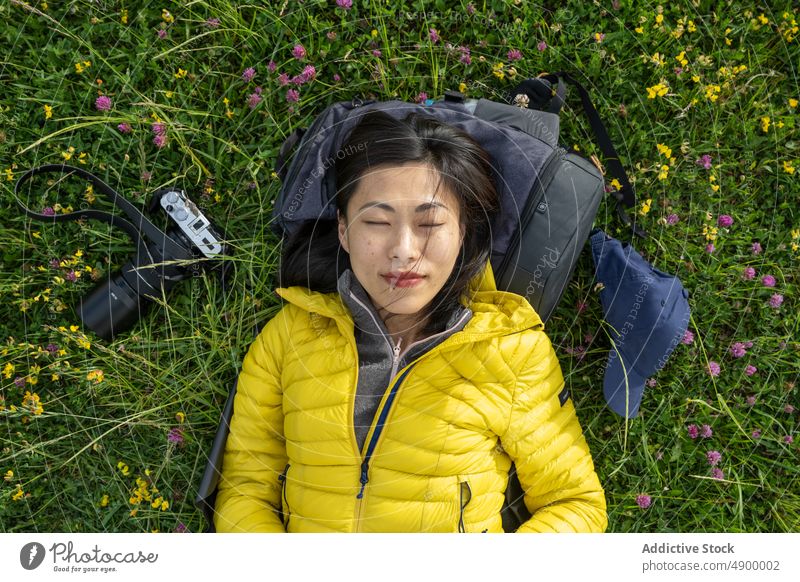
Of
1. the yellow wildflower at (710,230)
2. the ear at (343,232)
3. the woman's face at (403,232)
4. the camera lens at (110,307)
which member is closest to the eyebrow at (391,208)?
the woman's face at (403,232)

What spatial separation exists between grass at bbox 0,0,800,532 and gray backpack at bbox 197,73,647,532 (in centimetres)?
39

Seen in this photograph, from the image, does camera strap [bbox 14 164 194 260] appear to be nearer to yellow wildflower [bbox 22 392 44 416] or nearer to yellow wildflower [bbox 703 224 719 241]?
yellow wildflower [bbox 22 392 44 416]

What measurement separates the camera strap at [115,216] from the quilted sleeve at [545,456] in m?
1.64

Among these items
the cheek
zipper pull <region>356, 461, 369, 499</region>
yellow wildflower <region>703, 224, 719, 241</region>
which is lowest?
zipper pull <region>356, 461, 369, 499</region>

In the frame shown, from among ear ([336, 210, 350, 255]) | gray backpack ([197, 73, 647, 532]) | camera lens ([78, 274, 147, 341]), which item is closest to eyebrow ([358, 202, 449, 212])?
ear ([336, 210, 350, 255])

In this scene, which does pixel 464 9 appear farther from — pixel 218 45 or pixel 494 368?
pixel 494 368

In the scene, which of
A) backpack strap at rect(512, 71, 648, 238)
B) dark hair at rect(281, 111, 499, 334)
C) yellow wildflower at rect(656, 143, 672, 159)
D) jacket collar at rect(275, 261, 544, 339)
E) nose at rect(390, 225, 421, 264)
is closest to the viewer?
nose at rect(390, 225, 421, 264)

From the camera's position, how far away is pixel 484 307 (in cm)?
221

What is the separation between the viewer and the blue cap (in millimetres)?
2389

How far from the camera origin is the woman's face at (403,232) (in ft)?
6.23

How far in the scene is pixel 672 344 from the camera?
2396mm

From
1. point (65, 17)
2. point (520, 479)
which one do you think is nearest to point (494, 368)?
point (520, 479)

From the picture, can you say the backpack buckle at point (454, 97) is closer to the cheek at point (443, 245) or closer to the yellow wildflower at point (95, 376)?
the cheek at point (443, 245)

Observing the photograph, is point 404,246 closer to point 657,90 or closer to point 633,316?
point 633,316
